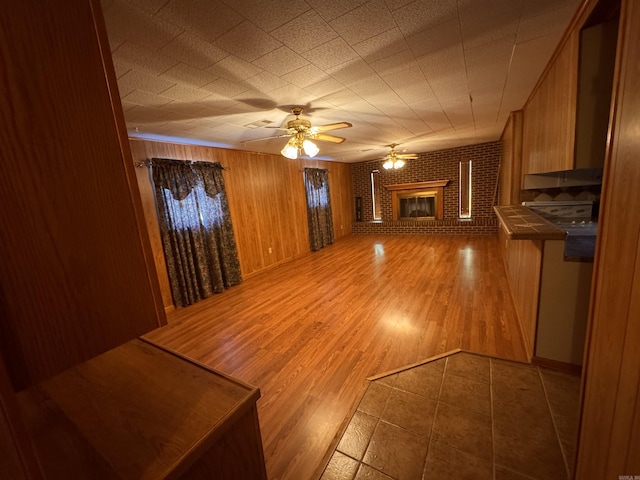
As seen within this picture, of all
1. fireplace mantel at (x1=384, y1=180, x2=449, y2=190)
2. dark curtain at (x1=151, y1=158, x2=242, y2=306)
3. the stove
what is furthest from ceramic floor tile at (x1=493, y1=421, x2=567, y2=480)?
fireplace mantel at (x1=384, y1=180, x2=449, y2=190)

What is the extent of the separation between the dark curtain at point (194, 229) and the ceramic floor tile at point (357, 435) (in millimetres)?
2922

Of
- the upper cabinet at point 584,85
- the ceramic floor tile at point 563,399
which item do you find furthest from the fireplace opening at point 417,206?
the ceramic floor tile at point 563,399

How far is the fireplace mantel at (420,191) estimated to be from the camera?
691cm

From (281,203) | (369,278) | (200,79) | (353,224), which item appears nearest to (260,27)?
(200,79)

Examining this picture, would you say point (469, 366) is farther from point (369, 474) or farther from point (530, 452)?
point (369, 474)

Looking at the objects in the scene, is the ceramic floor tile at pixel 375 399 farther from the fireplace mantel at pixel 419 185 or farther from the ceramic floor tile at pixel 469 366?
the fireplace mantel at pixel 419 185

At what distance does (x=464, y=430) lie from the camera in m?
1.49

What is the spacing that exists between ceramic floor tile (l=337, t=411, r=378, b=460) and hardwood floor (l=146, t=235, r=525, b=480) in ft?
0.20

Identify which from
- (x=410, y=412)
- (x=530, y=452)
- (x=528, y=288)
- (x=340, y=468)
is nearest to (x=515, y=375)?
(x=530, y=452)

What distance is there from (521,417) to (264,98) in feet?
9.51

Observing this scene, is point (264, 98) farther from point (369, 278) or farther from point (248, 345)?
point (369, 278)

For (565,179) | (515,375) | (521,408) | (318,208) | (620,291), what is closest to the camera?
(620,291)

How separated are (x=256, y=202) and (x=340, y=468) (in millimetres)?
4170

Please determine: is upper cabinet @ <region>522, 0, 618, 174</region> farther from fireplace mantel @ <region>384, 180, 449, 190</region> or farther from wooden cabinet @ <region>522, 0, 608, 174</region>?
fireplace mantel @ <region>384, 180, 449, 190</region>
